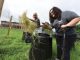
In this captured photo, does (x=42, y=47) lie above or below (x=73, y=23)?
below

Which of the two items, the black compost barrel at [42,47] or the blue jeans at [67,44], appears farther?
the black compost barrel at [42,47]

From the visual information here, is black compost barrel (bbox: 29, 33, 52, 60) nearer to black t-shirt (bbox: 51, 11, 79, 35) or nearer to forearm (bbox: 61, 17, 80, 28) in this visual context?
black t-shirt (bbox: 51, 11, 79, 35)

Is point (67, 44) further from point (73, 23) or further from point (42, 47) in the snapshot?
point (42, 47)

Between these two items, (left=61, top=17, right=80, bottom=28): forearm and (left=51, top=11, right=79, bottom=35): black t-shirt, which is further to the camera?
(left=51, top=11, right=79, bottom=35): black t-shirt

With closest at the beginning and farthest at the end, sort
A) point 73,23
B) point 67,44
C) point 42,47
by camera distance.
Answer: point 73,23 → point 67,44 → point 42,47

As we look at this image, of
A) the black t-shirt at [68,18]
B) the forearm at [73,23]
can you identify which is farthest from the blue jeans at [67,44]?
the forearm at [73,23]

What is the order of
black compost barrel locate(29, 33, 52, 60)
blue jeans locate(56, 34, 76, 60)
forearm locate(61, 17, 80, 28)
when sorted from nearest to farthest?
forearm locate(61, 17, 80, 28)
blue jeans locate(56, 34, 76, 60)
black compost barrel locate(29, 33, 52, 60)

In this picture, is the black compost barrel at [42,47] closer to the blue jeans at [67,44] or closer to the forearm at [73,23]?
the blue jeans at [67,44]

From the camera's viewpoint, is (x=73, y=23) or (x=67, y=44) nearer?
(x=73, y=23)

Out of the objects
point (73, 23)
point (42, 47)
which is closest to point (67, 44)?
point (73, 23)

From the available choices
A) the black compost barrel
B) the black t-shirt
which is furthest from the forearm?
the black compost barrel

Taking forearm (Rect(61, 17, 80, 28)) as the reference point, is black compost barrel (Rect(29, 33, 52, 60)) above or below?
below

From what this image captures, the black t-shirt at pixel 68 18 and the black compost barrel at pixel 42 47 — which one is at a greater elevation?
the black t-shirt at pixel 68 18

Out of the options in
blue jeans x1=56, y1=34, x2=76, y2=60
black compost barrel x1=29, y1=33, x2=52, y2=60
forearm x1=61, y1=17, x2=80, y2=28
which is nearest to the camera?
forearm x1=61, y1=17, x2=80, y2=28
